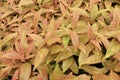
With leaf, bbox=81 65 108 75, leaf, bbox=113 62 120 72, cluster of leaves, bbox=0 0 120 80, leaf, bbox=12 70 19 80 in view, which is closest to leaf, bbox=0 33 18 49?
cluster of leaves, bbox=0 0 120 80

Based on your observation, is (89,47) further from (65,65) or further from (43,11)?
(43,11)

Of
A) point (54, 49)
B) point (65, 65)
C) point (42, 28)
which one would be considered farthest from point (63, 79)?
point (42, 28)

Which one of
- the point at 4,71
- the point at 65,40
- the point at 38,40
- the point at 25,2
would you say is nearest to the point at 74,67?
the point at 65,40

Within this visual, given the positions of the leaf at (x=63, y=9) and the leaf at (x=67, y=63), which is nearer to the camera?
the leaf at (x=67, y=63)

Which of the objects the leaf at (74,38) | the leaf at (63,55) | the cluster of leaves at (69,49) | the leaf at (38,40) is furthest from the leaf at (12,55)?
the leaf at (74,38)

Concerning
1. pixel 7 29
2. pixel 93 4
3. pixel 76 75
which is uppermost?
pixel 93 4

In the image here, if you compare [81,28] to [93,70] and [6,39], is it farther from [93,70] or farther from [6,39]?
[6,39]

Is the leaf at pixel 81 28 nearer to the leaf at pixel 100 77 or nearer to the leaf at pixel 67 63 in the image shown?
the leaf at pixel 67 63
